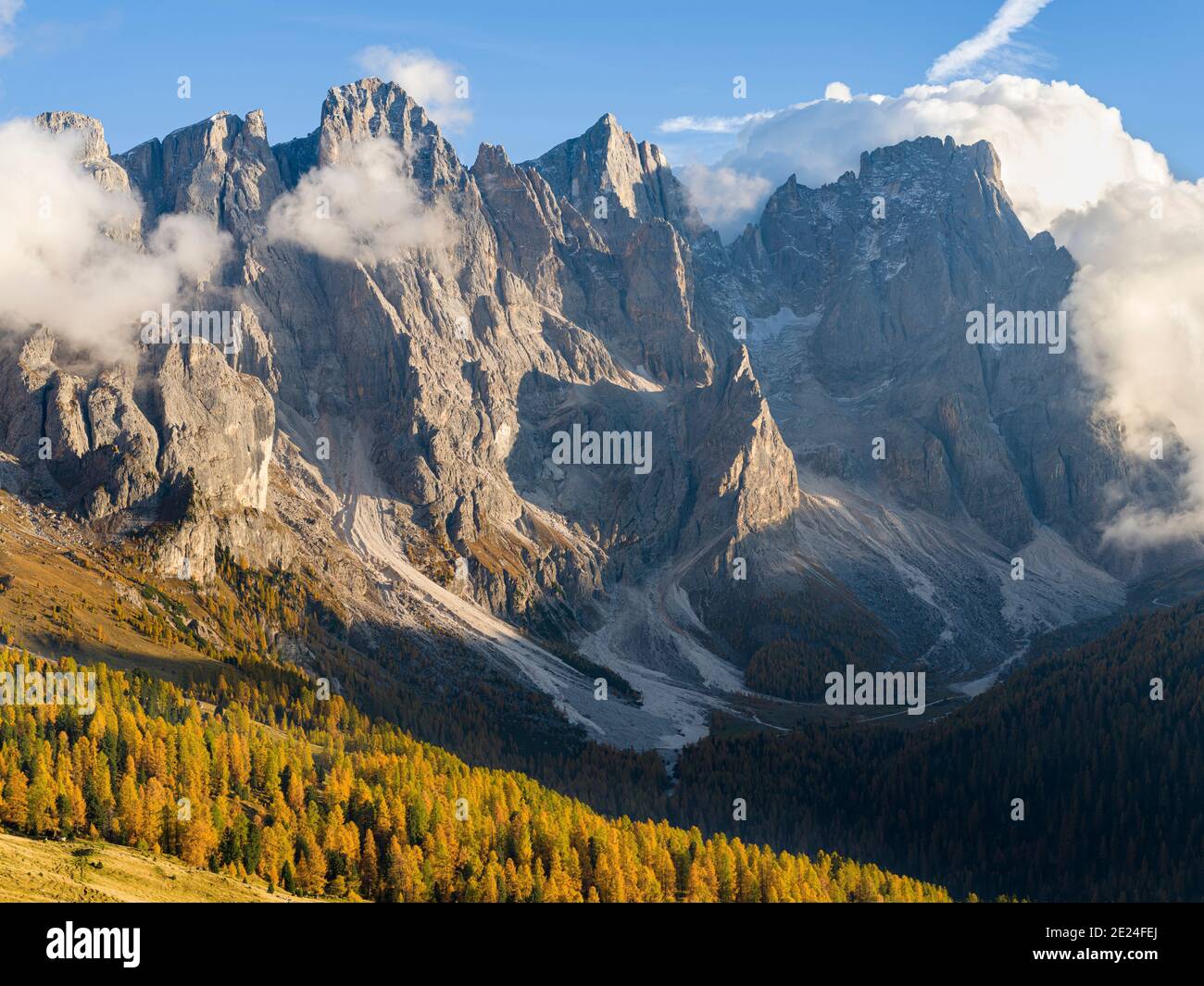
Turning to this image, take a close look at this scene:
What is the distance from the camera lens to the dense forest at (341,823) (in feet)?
439

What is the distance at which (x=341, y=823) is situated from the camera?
149 meters

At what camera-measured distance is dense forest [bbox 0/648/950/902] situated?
134 m
